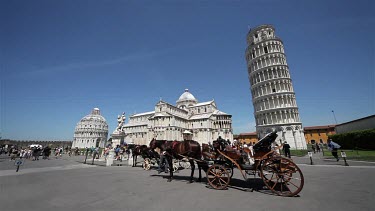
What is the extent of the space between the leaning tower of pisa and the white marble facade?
115789mm

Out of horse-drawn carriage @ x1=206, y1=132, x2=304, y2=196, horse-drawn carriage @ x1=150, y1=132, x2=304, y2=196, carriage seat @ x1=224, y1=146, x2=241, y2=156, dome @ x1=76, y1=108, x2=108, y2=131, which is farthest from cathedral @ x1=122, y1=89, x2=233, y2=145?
dome @ x1=76, y1=108, x2=108, y2=131

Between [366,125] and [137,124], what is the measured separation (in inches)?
3091

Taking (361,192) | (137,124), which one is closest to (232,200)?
(361,192)

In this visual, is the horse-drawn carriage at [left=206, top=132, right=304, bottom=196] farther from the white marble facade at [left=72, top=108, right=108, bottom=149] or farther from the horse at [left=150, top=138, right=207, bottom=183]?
the white marble facade at [left=72, top=108, right=108, bottom=149]

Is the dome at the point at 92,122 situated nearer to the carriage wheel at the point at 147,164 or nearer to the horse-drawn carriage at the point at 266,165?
the carriage wheel at the point at 147,164

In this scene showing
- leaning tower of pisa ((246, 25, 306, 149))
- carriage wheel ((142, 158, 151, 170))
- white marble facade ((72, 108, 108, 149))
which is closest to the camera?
carriage wheel ((142, 158, 151, 170))

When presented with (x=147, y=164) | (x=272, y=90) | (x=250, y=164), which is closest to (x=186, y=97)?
(x=272, y=90)

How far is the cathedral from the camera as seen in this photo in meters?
62.9

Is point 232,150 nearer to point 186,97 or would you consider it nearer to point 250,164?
point 250,164

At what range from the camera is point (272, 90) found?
4634 cm

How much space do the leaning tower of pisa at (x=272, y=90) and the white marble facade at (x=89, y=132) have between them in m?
116

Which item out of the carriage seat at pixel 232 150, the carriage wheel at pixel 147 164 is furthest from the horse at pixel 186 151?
the carriage wheel at pixel 147 164

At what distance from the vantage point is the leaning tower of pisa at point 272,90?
42969 millimetres

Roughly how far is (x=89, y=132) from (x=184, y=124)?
89.1m
